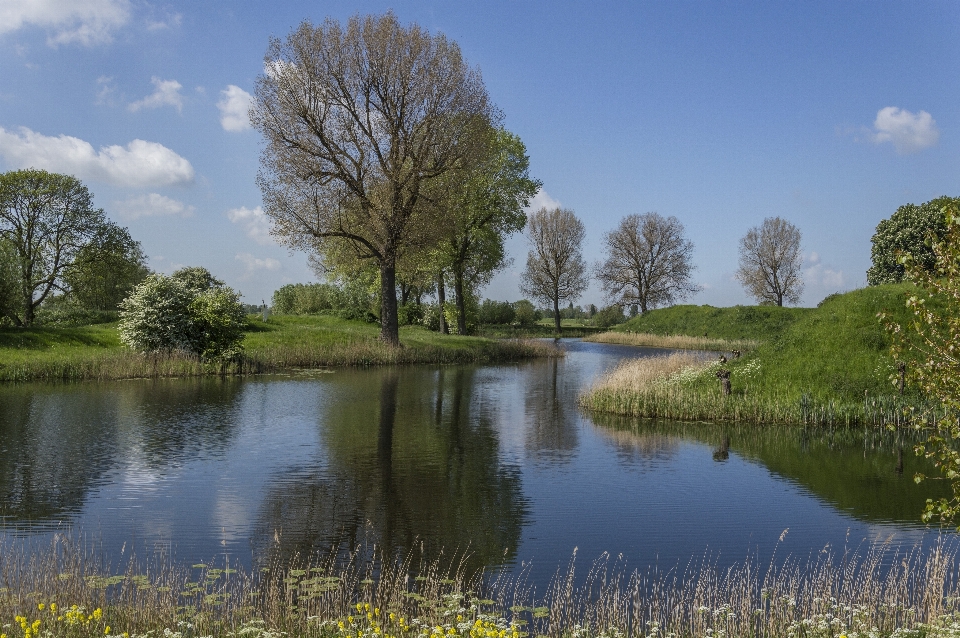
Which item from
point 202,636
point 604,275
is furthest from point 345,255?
point 604,275

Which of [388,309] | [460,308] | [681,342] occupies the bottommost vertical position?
[681,342]

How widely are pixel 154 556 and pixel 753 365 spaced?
2330 centimetres

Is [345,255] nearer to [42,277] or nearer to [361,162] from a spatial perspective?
[361,162]

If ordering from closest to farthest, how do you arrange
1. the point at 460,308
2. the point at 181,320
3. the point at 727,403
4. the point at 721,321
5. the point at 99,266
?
the point at 727,403 < the point at 181,320 < the point at 99,266 < the point at 460,308 < the point at 721,321

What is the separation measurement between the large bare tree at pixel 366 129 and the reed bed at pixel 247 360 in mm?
5751

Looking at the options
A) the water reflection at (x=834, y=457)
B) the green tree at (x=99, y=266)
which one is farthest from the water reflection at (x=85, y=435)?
the green tree at (x=99, y=266)

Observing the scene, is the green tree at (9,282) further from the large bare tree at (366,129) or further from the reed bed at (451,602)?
the reed bed at (451,602)

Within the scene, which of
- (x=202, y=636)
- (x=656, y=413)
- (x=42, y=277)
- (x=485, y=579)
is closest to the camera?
(x=202, y=636)

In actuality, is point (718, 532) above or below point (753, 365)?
below

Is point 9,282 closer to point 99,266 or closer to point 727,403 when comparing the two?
point 99,266

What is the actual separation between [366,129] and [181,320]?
49.0 feet

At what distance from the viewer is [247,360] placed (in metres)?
36.9

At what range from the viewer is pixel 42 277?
49438mm

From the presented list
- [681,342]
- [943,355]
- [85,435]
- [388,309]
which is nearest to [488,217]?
[388,309]
